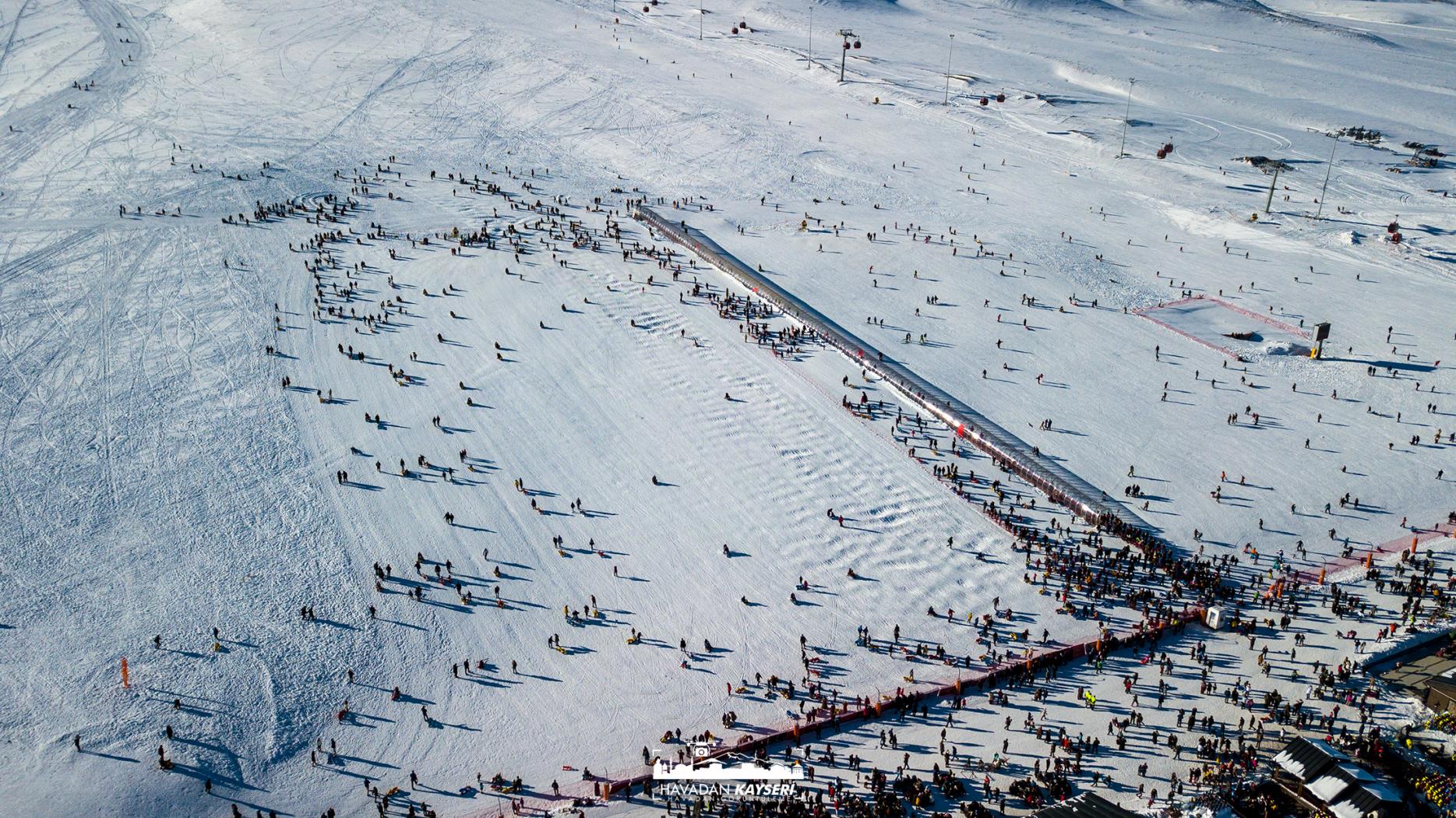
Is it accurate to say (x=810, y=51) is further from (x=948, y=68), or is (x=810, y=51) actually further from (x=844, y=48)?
(x=844, y=48)

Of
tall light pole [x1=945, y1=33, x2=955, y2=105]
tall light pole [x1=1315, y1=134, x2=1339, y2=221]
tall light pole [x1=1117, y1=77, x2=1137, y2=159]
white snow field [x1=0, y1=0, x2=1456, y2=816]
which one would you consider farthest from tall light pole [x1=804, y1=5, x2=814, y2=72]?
tall light pole [x1=1315, y1=134, x2=1339, y2=221]

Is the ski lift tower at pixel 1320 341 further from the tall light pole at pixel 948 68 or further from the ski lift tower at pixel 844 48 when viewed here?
the ski lift tower at pixel 844 48

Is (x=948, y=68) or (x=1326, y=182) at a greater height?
(x=948, y=68)

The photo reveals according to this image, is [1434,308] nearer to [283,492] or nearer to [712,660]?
[712,660]

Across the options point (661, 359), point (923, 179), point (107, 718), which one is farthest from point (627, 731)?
point (923, 179)

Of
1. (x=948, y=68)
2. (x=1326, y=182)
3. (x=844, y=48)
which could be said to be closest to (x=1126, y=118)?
(x=1326, y=182)

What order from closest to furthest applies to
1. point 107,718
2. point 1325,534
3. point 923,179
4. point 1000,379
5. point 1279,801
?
point 1279,801 → point 107,718 → point 1325,534 → point 1000,379 → point 923,179

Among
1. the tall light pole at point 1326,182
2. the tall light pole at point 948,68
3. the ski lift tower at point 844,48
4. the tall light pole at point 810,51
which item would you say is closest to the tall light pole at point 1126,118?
the tall light pole at point 1326,182

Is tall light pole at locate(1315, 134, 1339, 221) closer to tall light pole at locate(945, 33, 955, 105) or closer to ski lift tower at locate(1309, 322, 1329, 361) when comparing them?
ski lift tower at locate(1309, 322, 1329, 361)
